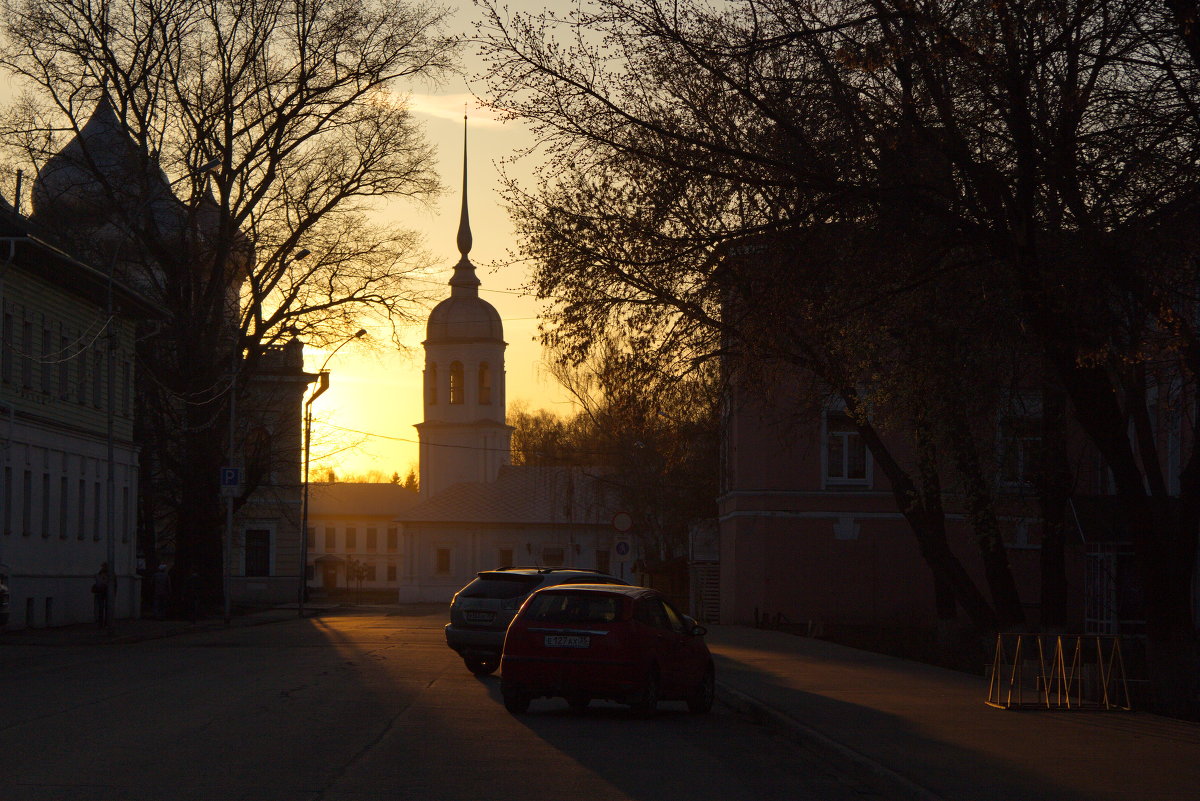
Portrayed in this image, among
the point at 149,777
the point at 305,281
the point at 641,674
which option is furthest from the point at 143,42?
the point at 149,777

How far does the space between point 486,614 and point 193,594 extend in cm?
2071

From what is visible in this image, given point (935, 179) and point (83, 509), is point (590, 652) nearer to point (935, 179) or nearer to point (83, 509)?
point (935, 179)

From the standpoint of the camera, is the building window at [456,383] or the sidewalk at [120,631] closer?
the sidewalk at [120,631]

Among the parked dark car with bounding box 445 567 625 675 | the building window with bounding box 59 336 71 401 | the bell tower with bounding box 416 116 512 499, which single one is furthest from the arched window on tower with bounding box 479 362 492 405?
the parked dark car with bounding box 445 567 625 675

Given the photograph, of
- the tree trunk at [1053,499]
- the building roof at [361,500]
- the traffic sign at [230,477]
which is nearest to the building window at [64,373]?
the traffic sign at [230,477]

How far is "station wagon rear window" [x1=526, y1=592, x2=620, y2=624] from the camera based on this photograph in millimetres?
18188

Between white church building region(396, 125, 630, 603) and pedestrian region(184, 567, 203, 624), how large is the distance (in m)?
44.2

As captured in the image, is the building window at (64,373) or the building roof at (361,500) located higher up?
the building window at (64,373)

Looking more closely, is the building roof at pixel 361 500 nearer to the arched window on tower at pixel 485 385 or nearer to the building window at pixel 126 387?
the arched window on tower at pixel 485 385

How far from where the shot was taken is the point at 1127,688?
18688 millimetres

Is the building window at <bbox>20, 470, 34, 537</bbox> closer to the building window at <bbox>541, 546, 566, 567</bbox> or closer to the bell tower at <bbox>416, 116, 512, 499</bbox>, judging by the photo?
the building window at <bbox>541, 546, 566, 567</bbox>

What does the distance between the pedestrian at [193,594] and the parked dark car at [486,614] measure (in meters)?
18.7

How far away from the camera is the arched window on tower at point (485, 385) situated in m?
105

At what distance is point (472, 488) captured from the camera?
10175 centimetres
